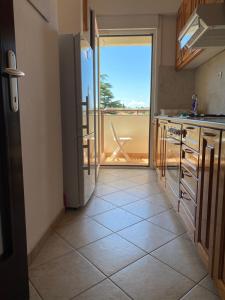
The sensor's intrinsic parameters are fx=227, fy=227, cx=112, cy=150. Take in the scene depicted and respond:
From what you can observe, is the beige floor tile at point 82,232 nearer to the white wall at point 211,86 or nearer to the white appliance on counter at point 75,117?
the white appliance on counter at point 75,117

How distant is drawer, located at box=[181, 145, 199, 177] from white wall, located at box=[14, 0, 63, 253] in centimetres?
104

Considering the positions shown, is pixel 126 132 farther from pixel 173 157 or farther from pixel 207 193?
pixel 207 193

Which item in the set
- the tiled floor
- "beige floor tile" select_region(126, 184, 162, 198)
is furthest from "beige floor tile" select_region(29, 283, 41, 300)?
"beige floor tile" select_region(126, 184, 162, 198)

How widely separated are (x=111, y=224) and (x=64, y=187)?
0.57 meters

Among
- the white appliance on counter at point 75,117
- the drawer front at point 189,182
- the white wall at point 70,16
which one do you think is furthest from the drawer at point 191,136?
the white wall at point 70,16

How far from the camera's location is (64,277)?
1.29 meters

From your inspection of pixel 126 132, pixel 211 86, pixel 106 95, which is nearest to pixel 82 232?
pixel 211 86

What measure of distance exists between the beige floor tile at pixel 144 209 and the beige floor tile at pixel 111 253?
48 centimetres

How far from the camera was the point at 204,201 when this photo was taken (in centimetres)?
126

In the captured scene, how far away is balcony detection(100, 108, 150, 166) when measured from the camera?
4625 millimetres

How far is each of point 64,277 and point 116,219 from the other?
0.80 m

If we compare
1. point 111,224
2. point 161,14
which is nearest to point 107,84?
point 161,14

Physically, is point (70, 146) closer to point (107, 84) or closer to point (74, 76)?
point (74, 76)

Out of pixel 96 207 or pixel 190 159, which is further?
pixel 96 207
